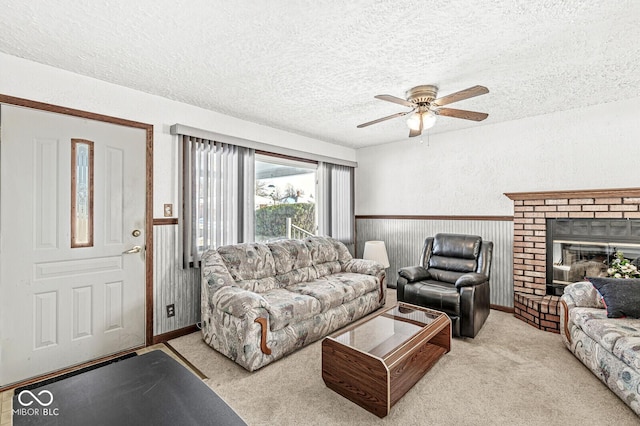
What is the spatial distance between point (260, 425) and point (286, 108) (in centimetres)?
291

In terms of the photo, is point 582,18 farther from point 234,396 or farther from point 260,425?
point 234,396

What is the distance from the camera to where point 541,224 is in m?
3.64

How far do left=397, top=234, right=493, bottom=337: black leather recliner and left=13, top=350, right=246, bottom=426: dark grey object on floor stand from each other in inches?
103

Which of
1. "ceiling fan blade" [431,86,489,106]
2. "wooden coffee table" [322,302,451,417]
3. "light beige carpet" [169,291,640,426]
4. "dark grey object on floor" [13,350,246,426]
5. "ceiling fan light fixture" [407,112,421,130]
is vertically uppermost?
"ceiling fan blade" [431,86,489,106]

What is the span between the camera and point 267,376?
2.40 metres

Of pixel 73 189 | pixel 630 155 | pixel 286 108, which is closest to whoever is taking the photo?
pixel 73 189

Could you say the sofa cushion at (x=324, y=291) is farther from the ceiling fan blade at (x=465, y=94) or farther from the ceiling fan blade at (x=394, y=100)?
the ceiling fan blade at (x=465, y=94)

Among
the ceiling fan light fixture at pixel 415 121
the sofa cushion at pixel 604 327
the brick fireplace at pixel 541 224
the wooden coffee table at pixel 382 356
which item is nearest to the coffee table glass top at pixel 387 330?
the wooden coffee table at pixel 382 356

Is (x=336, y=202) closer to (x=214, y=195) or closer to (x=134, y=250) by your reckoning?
(x=214, y=195)

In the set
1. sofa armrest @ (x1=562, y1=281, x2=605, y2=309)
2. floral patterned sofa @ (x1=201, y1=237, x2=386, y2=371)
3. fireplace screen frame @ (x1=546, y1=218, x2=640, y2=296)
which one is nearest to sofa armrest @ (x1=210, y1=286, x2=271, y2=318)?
floral patterned sofa @ (x1=201, y1=237, x2=386, y2=371)

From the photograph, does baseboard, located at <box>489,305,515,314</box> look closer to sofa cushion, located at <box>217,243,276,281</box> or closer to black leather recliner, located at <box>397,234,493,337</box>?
black leather recliner, located at <box>397,234,493,337</box>

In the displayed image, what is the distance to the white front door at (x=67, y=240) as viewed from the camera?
229 centimetres

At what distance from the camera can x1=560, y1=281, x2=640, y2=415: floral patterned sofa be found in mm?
1945

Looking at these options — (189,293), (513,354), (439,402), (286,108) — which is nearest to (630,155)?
(513,354)
